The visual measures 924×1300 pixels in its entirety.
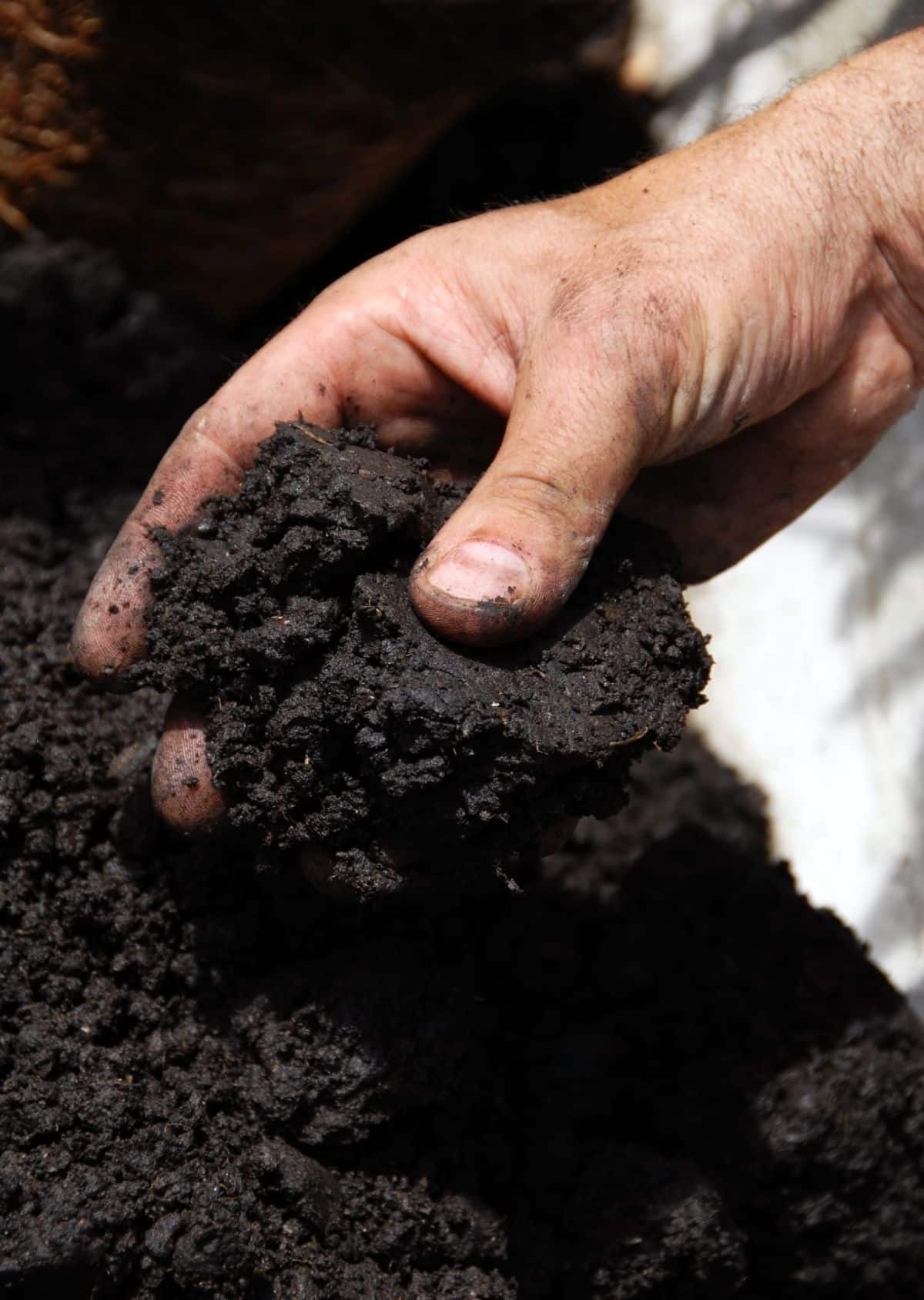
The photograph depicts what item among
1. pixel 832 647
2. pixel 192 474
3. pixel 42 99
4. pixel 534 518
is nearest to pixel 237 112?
pixel 42 99

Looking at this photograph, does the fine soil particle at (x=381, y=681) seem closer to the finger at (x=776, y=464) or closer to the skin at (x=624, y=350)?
the skin at (x=624, y=350)

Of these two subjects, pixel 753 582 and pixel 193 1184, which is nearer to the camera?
pixel 193 1184

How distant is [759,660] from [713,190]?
1.46 meters

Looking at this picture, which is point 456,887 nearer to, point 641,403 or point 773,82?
point 641,403

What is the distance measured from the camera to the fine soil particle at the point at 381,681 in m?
1.36

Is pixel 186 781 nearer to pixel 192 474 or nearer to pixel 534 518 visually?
pixel 192 474

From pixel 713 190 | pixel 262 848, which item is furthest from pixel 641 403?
pixel 262 848

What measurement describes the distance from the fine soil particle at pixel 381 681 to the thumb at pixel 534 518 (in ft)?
0.14

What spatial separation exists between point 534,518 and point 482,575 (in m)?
0.11

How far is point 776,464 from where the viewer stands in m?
2.03

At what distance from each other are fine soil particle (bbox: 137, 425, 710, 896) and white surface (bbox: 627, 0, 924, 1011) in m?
1.34

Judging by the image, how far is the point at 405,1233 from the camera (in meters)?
1.59

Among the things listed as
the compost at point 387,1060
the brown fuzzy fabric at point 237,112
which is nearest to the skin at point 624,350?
the compost at point 387,1060

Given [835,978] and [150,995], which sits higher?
[150,995]
